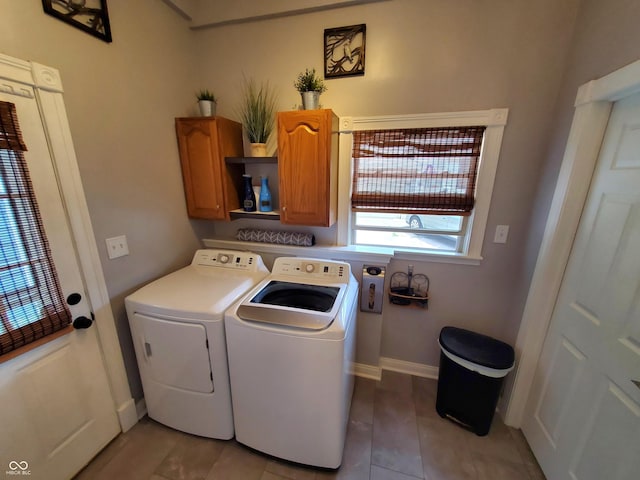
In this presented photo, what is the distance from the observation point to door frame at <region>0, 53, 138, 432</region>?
107 centimetres

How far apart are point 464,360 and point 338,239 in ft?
3.84

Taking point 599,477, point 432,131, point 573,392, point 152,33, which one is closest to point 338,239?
point 432,131

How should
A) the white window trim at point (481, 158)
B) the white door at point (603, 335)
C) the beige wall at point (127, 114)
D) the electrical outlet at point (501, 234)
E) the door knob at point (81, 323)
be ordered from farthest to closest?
the electrical outlet at point (501, 234), the white window trim at point (481, 158), the door knob at point (81, 323), the beige wall at point (127, 114), the white door at point (603, 335)

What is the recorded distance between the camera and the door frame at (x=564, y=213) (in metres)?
1.11

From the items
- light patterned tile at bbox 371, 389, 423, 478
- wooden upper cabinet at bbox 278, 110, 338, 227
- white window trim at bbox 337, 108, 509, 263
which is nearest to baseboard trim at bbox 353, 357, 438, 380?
Answer: light patterned tile at bbox 371, 389, 423, 478

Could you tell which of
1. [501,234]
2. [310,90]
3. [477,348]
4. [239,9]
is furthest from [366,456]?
[239,9]

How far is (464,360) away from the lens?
4.97ft

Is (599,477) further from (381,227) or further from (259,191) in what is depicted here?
(259,191)

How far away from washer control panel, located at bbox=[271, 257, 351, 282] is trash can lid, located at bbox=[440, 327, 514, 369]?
82 cm

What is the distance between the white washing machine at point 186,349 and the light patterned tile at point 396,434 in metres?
0.94

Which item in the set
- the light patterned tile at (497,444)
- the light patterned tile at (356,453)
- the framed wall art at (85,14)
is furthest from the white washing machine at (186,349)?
the light patterned tile at (497,444)

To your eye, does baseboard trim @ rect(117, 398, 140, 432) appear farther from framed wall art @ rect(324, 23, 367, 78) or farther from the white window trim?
framed wall art @ rect(324, 23, 367, 78)

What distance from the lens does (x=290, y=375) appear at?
1.24m

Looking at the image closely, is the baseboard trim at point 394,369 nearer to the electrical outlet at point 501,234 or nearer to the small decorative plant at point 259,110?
the electrical outlet at point 501,234
